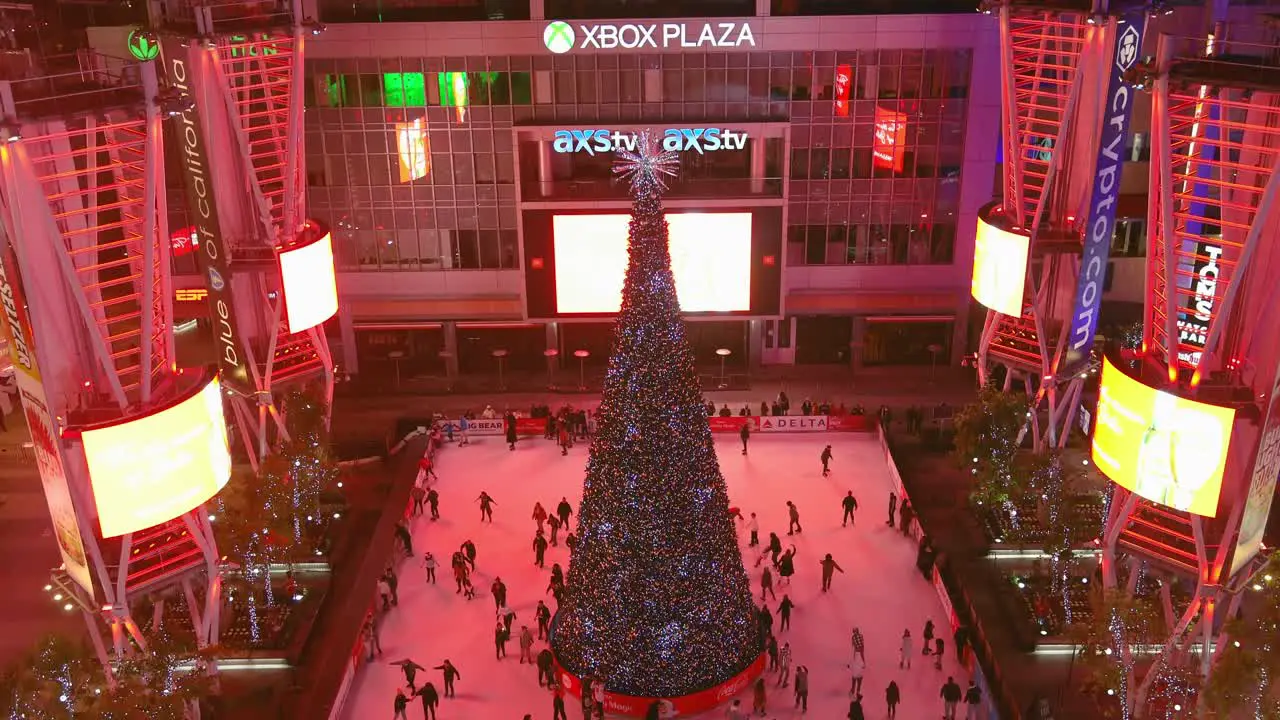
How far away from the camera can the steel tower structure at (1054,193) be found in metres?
29.5

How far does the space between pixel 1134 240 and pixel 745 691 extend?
95.5 feet

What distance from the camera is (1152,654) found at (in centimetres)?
2669

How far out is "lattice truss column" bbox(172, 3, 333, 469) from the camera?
97.7 feet

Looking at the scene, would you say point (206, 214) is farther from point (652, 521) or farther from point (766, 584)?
point (766, 584)

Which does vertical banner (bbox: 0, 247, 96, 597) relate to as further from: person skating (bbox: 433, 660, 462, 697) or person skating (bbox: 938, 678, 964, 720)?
person skating (bbox: 938, 678, 964, 720)

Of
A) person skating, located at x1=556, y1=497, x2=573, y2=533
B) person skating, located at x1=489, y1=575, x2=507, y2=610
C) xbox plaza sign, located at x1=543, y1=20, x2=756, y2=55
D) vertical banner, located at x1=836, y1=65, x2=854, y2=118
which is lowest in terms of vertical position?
person skating, located at x1=489, y1=575, x2=507, y2=610

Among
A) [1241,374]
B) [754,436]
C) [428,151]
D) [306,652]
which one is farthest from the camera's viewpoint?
[428,151]

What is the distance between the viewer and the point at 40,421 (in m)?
21.6

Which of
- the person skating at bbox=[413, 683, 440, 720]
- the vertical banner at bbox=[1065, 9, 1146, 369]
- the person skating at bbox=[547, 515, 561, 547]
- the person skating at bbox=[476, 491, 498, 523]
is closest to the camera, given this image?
the person skating at bbox=[413, 683, 440, 720]

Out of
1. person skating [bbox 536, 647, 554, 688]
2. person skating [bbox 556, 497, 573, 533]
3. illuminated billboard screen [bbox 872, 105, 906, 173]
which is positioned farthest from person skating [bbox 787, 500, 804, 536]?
illuminated billboard screen [bbox 872, 105, 906, 173]

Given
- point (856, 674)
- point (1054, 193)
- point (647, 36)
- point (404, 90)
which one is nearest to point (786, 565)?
point (856, 674)

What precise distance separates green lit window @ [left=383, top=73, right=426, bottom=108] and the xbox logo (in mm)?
5017

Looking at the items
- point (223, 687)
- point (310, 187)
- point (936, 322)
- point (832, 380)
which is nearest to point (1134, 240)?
point (936, 322)

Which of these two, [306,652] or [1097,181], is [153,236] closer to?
[306,652]
